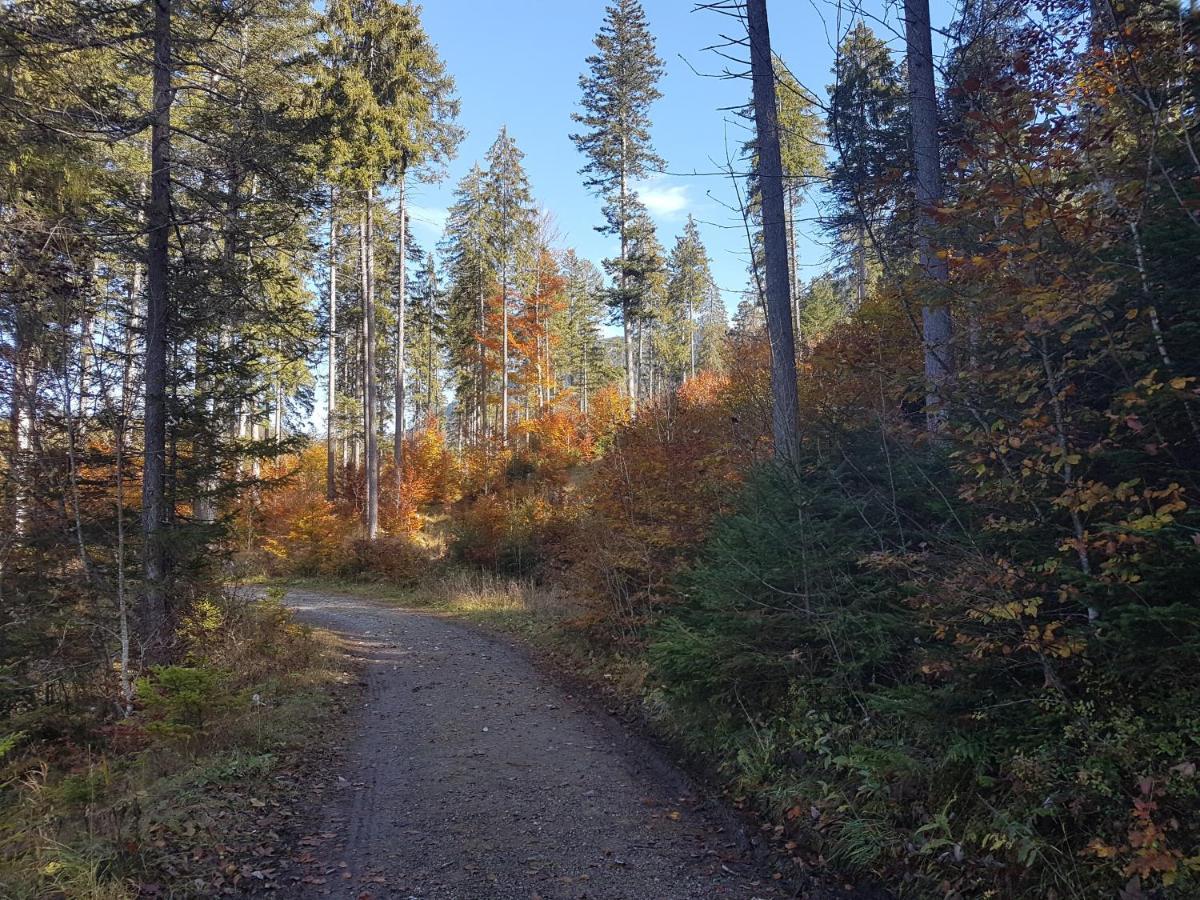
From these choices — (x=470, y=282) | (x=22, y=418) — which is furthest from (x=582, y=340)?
(x=22, y=418)

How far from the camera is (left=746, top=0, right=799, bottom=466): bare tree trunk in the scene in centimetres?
814

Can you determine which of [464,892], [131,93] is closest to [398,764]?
[464,892]

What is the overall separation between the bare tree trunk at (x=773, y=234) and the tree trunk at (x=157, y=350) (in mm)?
7364

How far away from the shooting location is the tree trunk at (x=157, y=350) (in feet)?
28.4

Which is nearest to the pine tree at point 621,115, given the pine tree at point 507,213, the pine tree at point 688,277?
the pine tree at point 507,213

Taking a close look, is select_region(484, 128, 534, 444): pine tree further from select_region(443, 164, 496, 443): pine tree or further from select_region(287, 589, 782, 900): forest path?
select_region(287, 589, 782, 900): forest path

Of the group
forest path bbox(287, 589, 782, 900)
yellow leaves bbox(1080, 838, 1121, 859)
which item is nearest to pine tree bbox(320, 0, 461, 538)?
forest path bbox(287, 589, 782, 900)

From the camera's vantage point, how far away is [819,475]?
655cm

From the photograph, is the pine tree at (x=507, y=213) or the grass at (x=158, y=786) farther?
the pine tree at (x=507, y=213)

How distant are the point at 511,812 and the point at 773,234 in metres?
7.19

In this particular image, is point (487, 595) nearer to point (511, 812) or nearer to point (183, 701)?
point (183, 701)

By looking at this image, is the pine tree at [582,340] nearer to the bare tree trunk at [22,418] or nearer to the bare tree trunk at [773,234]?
the bare tree trunk at [773,234]

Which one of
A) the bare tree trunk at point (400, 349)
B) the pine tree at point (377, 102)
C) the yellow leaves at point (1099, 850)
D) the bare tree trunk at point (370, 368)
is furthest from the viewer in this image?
the bare tree trunk at point (400, 349)

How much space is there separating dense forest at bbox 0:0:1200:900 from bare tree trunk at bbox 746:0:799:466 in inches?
1.9
